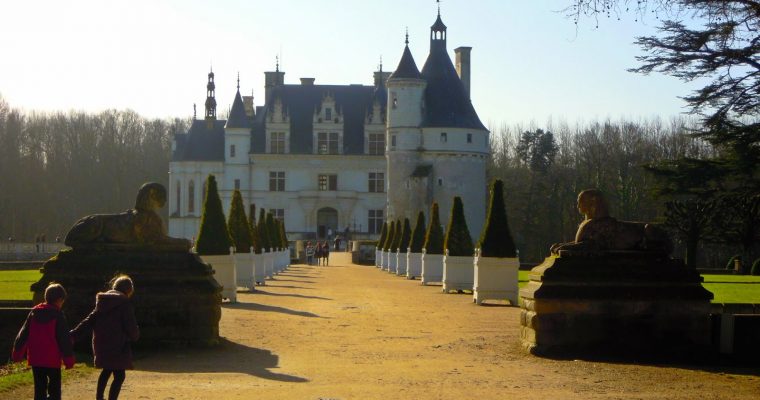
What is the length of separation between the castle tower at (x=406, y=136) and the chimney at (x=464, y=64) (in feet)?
22.1

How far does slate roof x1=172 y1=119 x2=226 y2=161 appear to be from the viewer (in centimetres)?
7919

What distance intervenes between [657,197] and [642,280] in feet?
55.2

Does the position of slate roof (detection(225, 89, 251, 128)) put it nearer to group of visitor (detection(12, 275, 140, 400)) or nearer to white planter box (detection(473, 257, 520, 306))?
white planter box (detection(473, 257, 520, 306))

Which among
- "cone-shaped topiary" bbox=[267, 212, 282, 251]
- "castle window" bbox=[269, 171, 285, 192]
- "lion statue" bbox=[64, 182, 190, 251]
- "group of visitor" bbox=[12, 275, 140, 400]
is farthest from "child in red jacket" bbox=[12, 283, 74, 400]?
"castle window" bbox=[269, 171, 285, 192]

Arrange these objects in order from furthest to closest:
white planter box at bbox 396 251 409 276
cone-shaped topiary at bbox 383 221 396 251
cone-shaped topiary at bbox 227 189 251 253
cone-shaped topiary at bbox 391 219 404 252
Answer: cone-shaped topiary at bbox 383 221 396 251, cone-shaped topiary at bbox 391 219 404 252, white planter box at bbox 396 251 409 276, cone-shaped topiary at bbox 227 189 251 253

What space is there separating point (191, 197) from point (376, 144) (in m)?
12.7

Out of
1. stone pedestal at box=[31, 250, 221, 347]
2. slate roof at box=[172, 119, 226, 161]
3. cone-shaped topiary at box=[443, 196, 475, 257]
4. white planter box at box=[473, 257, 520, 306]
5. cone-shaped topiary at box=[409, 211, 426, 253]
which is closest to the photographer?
stone pedestal at box=[31, 250, 221, 347]

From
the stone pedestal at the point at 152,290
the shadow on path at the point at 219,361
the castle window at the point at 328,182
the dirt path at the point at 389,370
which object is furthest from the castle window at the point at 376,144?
the stone pedestal at the point at 152,290

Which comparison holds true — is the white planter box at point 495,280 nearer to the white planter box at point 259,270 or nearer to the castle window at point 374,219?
the white planter box at point 259,270

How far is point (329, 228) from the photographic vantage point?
7844 centimetres

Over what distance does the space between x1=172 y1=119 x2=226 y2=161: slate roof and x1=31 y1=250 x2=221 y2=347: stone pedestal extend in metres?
67.5

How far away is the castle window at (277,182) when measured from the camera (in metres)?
78.6

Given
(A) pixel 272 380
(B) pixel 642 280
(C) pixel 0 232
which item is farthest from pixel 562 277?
(C) pixel 0 232

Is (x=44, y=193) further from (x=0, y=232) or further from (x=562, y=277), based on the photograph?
(x=562, y=277)
